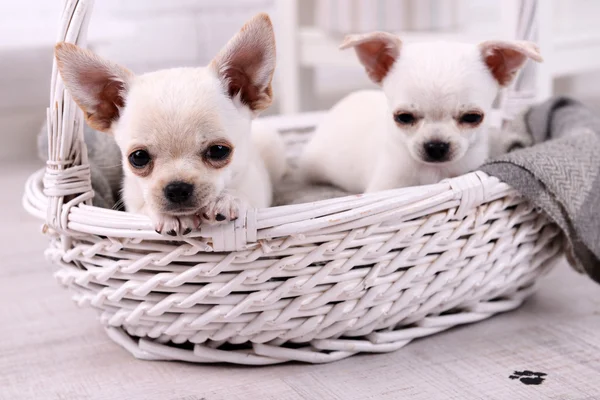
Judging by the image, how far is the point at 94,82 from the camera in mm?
1282

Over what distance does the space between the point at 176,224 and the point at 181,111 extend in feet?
0.55

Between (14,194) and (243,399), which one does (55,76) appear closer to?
(243,399)

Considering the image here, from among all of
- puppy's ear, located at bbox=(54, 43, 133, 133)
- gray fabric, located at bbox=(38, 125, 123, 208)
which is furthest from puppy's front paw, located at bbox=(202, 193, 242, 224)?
gray fabric, located at bbox=(38, 125, 123, 208)

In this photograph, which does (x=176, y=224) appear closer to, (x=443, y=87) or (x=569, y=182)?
(x=443, y=87)

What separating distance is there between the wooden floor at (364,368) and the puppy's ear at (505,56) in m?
0.47

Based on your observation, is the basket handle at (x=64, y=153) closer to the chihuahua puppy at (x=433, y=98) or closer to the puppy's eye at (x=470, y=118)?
the chihuahua puppy at (x=433, y=98)

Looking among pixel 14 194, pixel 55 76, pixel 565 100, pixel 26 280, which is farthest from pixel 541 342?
pixel 14 194

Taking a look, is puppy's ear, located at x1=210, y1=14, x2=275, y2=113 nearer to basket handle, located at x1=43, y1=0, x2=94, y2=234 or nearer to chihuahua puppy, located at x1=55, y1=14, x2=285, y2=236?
chihuahua puppy, located at x1=55, y1=14, x2=285, y2=236

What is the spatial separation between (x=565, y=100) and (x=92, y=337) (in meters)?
1.21

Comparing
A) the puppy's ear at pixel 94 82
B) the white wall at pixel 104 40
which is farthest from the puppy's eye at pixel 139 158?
the white wall at pixel 104 40

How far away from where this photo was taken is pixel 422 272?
1.35 meters

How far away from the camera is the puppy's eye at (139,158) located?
1.22 meters

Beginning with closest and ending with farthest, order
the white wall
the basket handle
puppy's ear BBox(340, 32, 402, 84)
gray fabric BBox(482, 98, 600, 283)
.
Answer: the basket handle
gray fabric BBox(482, 98, 600, 283)
puppy's ear BBox(340, 32, 402, 84)
the white wall

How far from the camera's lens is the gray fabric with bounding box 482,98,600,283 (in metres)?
1.41
